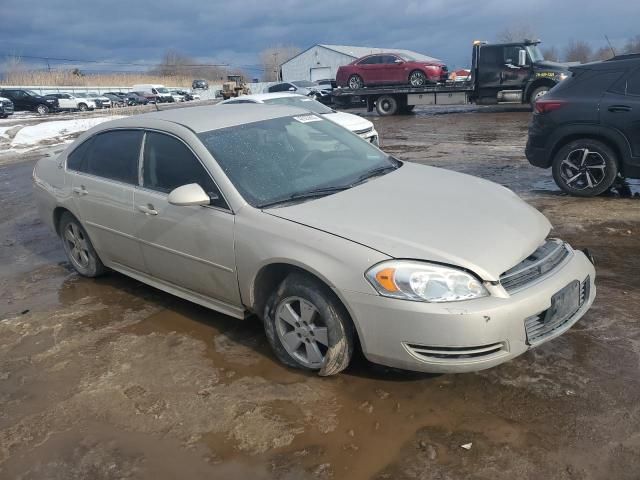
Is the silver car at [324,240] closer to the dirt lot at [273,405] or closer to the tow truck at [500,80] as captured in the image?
the dirt lot at [273,405]

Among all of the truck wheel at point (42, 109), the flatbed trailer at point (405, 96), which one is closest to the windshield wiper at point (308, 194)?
the flatbed trailer at point (405, 96)

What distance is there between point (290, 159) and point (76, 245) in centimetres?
260

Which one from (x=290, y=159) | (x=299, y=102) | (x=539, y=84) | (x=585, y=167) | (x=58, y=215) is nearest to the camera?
(x=290, y=159)

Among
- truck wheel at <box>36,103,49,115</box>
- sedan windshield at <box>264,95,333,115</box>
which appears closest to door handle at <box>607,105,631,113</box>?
sedan windshield at <box>264,95,333,115</box>

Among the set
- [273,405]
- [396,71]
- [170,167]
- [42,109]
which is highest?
[396,71]

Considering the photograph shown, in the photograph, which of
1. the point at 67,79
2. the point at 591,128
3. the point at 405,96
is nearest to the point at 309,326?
the point at 591,128

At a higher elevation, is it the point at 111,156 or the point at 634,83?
the point at 634,83

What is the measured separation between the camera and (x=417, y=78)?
22938 millimetres

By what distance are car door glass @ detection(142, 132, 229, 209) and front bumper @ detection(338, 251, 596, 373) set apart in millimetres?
1301

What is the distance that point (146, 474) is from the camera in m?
2.69

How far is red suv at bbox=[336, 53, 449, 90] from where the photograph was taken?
2272 centimetres

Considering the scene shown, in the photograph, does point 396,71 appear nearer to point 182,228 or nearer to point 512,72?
point 512,72

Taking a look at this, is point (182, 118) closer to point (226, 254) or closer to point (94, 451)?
point (226, 254)

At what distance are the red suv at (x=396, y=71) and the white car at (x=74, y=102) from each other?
1017 inches
